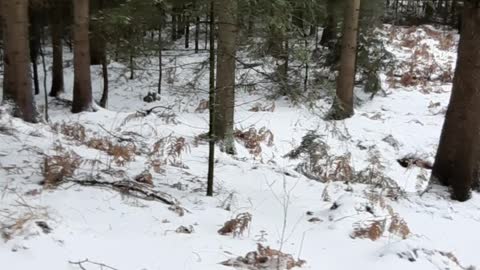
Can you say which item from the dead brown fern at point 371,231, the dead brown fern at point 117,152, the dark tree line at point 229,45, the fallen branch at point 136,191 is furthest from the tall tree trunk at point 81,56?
the dead brown fern at point 371,231

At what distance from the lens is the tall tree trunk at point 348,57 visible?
13.2m

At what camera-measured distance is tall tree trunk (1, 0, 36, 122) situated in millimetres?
8906

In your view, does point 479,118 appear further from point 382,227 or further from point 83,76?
point 83,76

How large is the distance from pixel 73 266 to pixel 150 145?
5180mm

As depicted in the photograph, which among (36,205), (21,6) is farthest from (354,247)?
(21,6)

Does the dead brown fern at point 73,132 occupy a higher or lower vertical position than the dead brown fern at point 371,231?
lower

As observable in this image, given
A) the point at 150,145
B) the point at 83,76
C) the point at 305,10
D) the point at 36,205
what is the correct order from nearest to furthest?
the point at 36,205, the point at 305,10, the point at 150,145, the point at 83,76

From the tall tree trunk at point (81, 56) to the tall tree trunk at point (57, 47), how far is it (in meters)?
3.61

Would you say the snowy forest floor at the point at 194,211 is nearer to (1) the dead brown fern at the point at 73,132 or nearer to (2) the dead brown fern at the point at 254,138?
(1) the dead brown fern at the point at 73,132

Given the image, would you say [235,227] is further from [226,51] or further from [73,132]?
[73,132]

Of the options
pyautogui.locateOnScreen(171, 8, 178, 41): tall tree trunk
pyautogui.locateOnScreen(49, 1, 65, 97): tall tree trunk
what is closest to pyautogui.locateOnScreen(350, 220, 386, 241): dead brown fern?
pyautogui.locateOnScreen(171, 8, 178, 41): tall tree trunk

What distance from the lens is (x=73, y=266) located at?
368 centimetres

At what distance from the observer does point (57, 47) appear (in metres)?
17.4

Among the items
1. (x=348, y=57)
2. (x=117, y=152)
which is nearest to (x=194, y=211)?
(x=117, y=152)
